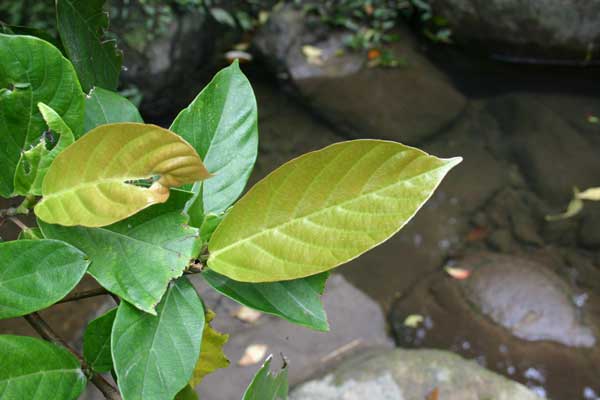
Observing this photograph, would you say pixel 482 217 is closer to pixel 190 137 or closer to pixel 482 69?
pixel 482 69

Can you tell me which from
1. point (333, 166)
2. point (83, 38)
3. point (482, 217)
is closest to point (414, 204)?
point (333, 166)

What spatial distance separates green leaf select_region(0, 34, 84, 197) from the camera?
0.54m

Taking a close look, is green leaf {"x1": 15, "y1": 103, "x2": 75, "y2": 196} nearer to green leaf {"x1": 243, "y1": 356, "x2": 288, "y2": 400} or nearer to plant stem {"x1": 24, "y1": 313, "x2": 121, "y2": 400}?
plant stem {"x1": 24, "y1": 313, "x2": 121, "y2": 400}

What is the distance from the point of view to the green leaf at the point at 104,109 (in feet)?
2.09

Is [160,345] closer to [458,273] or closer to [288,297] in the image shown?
[288,297]

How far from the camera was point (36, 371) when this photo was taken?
1.76 feet

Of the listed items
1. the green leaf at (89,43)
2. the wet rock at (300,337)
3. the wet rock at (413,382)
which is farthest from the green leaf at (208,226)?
the wet rock at (300,337)

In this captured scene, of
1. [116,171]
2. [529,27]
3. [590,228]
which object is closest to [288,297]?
[116,171]

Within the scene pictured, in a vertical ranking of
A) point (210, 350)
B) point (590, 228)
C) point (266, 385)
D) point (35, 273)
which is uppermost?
point (35, 273)

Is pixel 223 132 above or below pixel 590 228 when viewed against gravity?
above

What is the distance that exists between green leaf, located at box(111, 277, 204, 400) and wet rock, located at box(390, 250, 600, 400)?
111 inches

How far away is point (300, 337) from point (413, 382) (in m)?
0.77

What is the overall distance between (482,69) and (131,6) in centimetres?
281

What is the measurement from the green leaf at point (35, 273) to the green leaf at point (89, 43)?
0.26 metres
